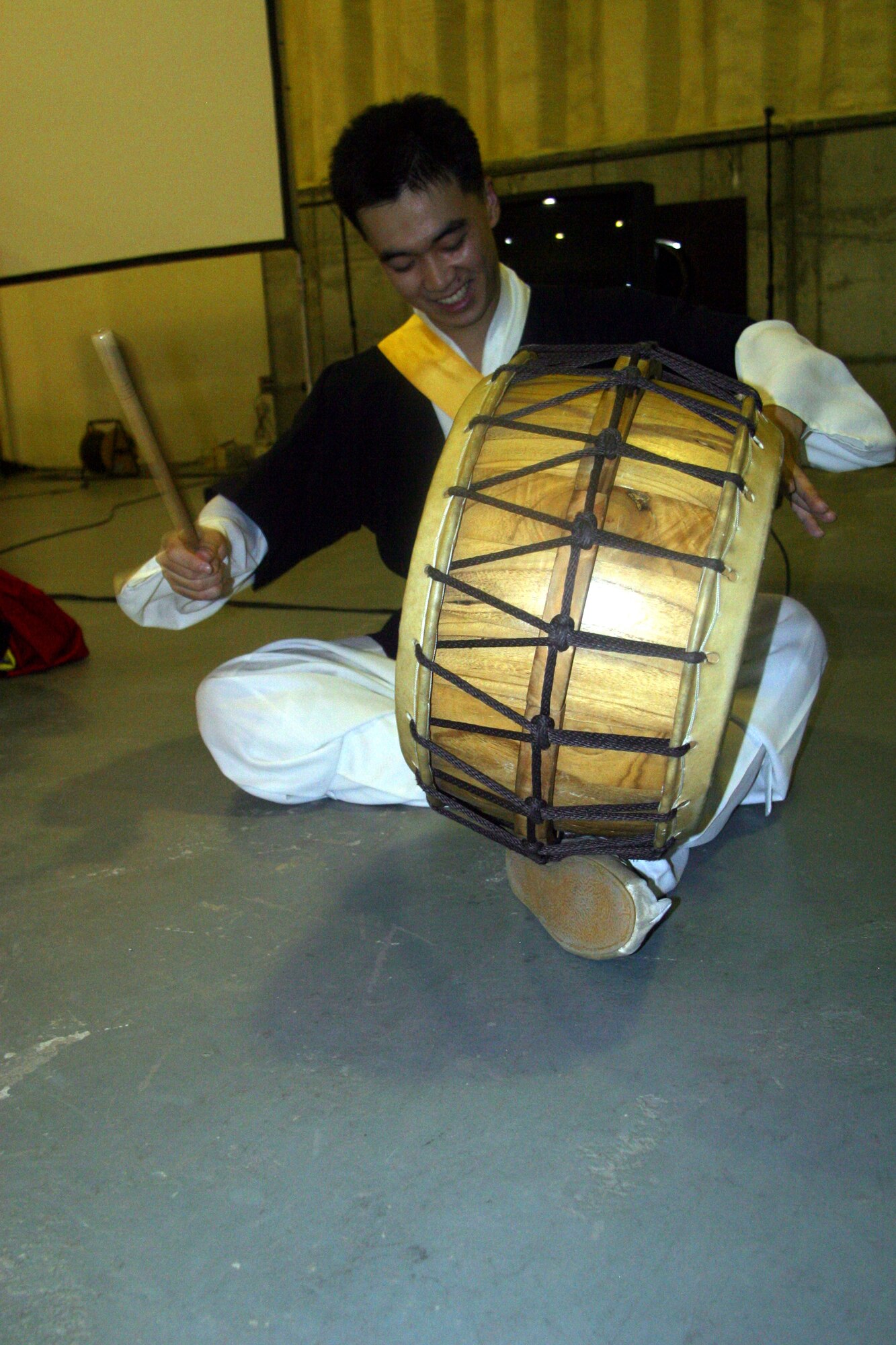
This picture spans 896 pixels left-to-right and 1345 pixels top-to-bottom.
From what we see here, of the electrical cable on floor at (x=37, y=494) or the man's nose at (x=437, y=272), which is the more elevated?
the man's nose at (x=437, y=272)

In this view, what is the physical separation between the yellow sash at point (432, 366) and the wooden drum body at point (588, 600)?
499mm

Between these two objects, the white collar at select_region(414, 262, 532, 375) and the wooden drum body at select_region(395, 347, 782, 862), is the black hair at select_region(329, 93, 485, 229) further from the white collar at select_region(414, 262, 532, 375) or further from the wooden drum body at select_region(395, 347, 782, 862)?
the wooden drum body at select_region(395, 347, 782, 862)

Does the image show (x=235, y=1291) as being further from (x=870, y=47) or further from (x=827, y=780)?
(x=870, y=47)

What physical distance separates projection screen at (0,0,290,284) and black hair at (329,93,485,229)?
343 cm

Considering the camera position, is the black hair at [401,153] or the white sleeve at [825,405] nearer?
the white sleeve at [825,405]

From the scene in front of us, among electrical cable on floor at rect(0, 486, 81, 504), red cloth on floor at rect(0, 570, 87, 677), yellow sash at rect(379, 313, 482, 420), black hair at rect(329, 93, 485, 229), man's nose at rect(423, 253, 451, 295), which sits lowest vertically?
electrical cable on floor at rect(0, 486, 81, 504)

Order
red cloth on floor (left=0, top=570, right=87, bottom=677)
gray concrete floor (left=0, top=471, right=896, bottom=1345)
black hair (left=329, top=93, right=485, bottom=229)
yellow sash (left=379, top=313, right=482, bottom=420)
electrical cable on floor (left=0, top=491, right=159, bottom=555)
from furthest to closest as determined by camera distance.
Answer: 1. electrical cable on floor (left=0, top=491, right=159, bottom=555)
2. red cloth on floor (left=0, top=570, right=87, bottom=677)
3. yellow sash (left=379, top=313, right=482, bottom=420)
4. black hair (left=329, top=93, right=485, bottom=229)
5. gray concrete floor (left=0, top=471, right=896, bottom=1345)

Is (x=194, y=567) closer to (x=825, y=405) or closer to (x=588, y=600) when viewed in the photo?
(x=588, y=600)

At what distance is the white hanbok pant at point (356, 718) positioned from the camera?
1.50 metres

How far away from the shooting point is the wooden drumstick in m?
1.14

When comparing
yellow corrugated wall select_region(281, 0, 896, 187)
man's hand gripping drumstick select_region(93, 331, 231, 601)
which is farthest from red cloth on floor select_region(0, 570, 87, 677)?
yellow corrugated wall select_region(281, 0, 896, 187)

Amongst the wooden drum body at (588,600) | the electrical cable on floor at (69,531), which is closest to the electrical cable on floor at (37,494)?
the electrical cable on floor at (69,531)

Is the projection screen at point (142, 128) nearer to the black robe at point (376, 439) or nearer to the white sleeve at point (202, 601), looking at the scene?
the black robe at point (376, 439)

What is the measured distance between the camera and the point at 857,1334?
0.76 m
